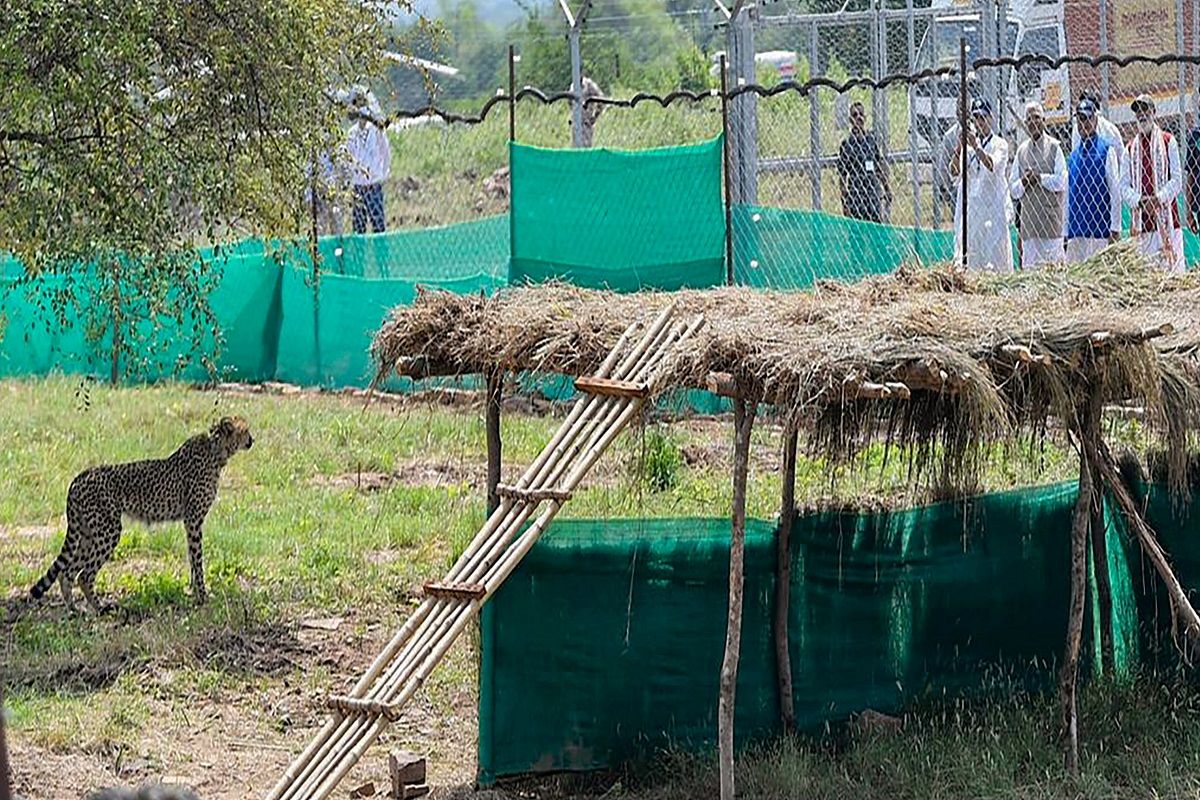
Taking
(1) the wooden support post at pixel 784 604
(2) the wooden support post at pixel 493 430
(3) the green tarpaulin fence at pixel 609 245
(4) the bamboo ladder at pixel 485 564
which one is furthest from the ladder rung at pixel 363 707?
(3) the green tarpaulin fence at pixel 609 245

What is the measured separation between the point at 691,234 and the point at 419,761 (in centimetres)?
711

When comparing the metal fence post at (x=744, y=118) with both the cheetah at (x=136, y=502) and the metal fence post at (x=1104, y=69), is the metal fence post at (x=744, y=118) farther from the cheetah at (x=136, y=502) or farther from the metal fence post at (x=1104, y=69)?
the cheetah at (x=136, y=502)

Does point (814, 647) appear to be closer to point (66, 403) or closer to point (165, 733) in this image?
point (165, 733)

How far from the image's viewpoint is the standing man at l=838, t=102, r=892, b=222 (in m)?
16.3

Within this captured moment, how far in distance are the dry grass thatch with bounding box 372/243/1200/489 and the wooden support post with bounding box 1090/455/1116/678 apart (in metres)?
0.99

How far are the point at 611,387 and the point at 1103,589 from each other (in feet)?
10.5

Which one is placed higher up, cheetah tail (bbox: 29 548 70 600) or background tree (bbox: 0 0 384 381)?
background tree (bbox: 0 0 384 381)

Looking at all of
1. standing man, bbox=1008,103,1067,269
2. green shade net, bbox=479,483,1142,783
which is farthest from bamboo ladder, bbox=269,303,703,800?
standing man, bbox=1008,103,1067,269

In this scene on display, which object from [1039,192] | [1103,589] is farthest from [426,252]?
[1103,589]

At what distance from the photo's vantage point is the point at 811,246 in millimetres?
13992

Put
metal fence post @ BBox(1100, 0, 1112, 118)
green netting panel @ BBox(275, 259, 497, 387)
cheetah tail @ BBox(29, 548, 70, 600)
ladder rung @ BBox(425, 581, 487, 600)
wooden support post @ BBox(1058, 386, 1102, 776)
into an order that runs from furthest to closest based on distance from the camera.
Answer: metal fence post @ BBox(1100, 0, 1112, 118), green netting panel @ BBox(275, 259, 497, 387), cheetah tail @ BBox(29, 548, 70, 600), wooden support post @ BBox(1058, 386, 1102, 776), ladder rung @ BBox(425, 581, 487, 600)

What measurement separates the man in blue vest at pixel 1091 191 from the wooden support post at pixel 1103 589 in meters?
5.54

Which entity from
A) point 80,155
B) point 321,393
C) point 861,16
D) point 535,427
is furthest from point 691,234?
point 80,155

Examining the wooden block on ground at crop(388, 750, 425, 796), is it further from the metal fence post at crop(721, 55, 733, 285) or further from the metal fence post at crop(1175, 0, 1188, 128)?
the metal fence post at crop(1175, 0, 1188, 128)
